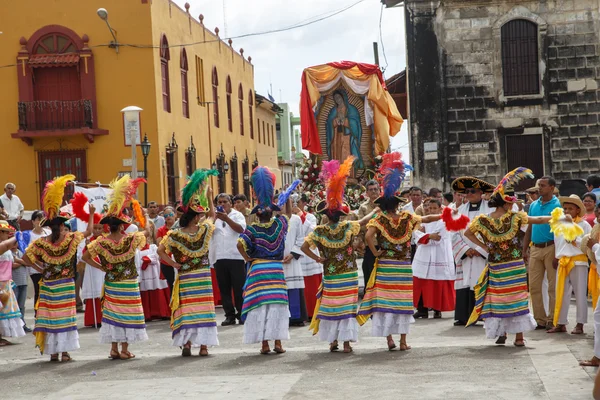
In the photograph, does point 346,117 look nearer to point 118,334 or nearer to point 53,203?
point 53,203

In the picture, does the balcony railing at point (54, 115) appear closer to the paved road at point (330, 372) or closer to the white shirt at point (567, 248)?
the paved road at point (330, 372)

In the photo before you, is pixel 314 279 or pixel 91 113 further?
pixel 91 113

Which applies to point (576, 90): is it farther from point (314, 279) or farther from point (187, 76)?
point (187, 76)

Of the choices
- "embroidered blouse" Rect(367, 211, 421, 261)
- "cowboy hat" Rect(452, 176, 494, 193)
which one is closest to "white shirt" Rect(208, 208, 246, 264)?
"embroidered blouse" Rect(367, 211, 421, 261)

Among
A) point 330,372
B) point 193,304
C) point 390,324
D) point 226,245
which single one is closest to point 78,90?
point 226,245

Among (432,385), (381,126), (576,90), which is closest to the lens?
(432,385)

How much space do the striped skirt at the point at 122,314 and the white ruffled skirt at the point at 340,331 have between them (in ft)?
6.86

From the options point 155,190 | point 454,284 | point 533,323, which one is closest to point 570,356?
point 533,323

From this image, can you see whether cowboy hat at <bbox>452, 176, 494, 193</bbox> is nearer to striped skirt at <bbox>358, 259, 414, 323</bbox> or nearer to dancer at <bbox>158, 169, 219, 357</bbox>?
striped skirt at <bbox>358, 259, 414, 323</bbox>

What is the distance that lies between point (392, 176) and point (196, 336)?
2.87 metres

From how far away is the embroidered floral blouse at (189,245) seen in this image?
11648mm

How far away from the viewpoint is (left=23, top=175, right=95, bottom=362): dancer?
466 inches

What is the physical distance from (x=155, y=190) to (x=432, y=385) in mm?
23365

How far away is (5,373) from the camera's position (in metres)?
11.1
